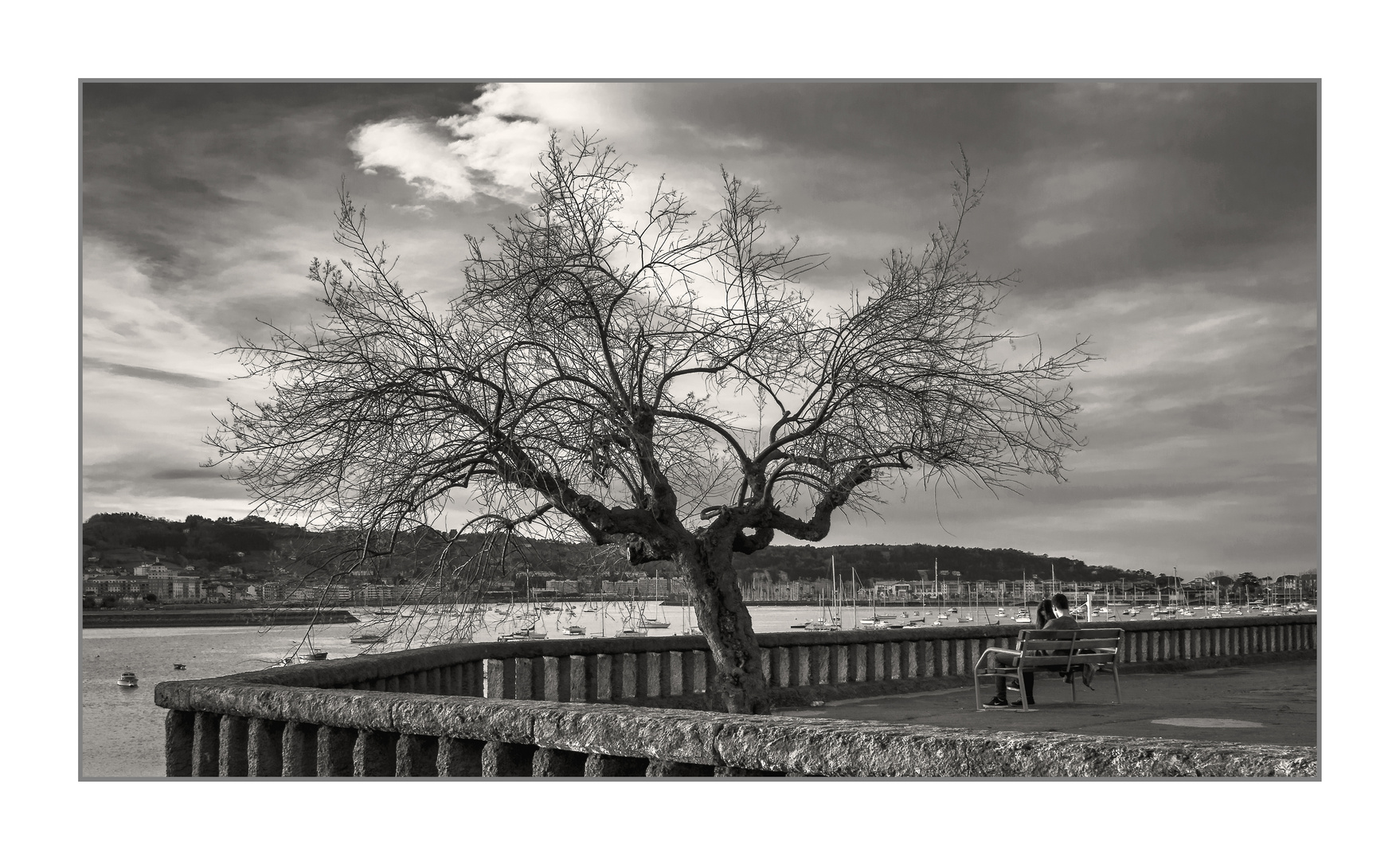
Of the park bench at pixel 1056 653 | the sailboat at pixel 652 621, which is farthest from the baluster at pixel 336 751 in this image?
the park bench at pixel 1056 653

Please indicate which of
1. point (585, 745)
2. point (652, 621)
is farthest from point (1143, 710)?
point (585, 745)

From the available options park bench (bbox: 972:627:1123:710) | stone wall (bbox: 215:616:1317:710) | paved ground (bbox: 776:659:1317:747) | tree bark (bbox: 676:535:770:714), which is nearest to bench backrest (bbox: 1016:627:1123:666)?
park bench (bbox: 972:627:1123:710)

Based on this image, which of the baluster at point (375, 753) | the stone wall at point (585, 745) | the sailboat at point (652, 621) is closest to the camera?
the stone wall at point (585, 745)

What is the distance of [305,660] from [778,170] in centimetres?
441

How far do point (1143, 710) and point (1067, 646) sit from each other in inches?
32.1

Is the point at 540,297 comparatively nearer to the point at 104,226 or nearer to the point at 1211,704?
the point at 104,226

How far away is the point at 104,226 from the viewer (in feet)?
22.6

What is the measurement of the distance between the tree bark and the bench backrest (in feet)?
6.33

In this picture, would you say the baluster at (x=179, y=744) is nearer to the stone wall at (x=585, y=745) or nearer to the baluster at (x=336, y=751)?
the stone wall at (x=585, y=745)

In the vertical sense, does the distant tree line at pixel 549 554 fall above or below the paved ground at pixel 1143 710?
above

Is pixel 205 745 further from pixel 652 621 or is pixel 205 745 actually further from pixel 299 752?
pixel 652 621

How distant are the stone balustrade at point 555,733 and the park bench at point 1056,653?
1.90 metres

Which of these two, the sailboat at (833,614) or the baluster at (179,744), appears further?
the sailboat at (833,614)

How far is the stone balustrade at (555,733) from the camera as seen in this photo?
3.26m
